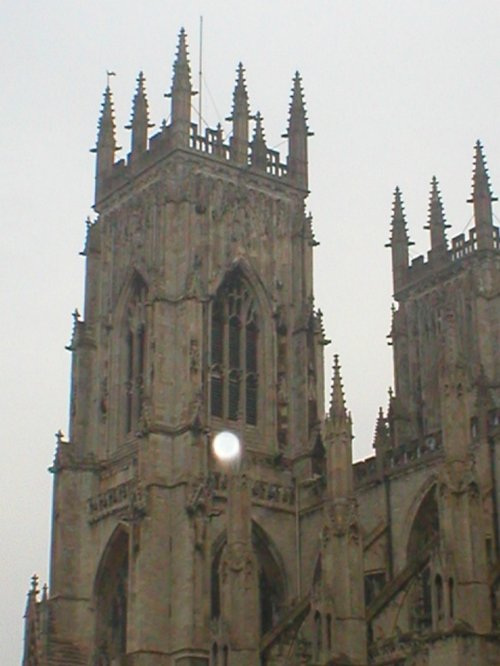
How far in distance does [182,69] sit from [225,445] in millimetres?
13693

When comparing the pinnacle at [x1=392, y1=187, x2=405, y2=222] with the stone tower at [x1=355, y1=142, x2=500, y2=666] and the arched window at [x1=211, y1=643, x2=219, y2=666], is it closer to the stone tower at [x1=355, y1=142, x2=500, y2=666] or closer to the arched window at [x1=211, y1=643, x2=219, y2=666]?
the stone tower at [x1=355, y1=142, x2=500, y2=666]

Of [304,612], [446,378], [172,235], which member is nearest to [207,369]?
[172,235]

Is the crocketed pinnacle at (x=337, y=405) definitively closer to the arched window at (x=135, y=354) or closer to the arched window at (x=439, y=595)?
the arched window at (x=439, y=595)

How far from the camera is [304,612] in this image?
49.1 meters

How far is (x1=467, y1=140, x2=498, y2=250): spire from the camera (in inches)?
2421

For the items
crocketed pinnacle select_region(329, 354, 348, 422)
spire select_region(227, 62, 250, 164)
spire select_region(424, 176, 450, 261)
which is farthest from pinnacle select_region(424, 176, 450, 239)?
crocketed pinnacle select_region(329, 354, 348, 422)

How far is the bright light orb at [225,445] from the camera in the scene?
179 ft

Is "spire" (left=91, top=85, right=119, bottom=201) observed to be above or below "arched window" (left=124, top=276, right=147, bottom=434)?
above

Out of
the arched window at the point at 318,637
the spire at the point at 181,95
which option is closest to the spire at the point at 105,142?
the spire at the point at 181,95

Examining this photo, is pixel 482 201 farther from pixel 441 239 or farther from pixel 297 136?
pixel 297 136

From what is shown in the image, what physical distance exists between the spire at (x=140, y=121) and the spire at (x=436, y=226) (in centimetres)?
1184

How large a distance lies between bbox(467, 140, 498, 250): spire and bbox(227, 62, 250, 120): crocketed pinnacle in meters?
8.98

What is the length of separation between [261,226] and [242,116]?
13.8ft

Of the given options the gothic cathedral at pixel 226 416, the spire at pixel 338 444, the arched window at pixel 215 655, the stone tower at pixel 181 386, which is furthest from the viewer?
the stone tower at pixel 181 386
